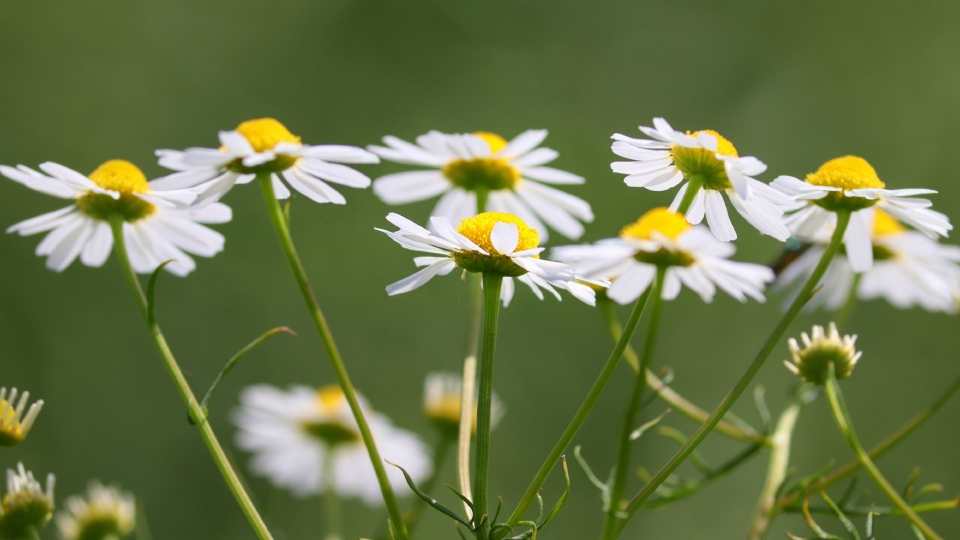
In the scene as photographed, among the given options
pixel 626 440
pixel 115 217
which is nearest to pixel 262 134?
pixel 115 217

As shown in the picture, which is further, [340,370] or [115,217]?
[115,217]

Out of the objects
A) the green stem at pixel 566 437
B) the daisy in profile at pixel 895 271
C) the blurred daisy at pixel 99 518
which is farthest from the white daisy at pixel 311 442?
the green stem at pixel 566 437

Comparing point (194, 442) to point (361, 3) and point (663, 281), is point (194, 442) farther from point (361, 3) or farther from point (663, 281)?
point (663, 281)

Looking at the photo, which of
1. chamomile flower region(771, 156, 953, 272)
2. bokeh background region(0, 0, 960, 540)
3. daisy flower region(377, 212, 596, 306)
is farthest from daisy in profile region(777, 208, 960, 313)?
bokeh background region(0, 0, 960, 540)

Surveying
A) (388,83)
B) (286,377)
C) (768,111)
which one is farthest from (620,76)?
(286,377)

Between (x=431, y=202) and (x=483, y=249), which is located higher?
(x=431, y=202)

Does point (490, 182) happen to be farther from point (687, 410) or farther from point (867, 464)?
point (867, 464)
